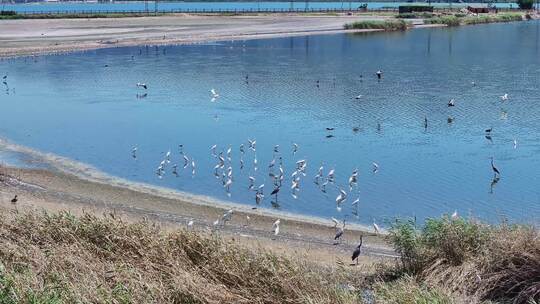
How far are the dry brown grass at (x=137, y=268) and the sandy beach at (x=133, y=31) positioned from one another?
173 ft

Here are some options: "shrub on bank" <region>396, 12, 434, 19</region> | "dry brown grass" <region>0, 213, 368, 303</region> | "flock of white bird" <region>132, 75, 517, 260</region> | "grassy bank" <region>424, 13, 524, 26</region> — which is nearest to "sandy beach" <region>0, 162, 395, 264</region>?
"flock of white bird" <region>132, 75, 517, 260</region>

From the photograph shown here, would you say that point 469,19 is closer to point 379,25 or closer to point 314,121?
point 379,25

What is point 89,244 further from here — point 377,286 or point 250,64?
point 250,64

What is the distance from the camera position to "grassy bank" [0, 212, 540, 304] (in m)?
9.50

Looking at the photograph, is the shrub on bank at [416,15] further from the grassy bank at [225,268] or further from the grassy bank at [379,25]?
the grassy bank at [225,268]

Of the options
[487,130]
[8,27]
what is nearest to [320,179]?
[487,130]

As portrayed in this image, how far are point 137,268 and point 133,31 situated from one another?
256 ft

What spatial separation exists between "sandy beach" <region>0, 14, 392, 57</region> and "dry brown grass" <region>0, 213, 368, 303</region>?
52661mm

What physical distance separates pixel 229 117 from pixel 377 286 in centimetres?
2155

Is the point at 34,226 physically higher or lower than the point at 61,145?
higher

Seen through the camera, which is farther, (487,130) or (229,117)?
(229,117)

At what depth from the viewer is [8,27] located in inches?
3482

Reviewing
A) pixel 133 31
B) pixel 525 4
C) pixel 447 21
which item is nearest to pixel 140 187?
pixel 133 31

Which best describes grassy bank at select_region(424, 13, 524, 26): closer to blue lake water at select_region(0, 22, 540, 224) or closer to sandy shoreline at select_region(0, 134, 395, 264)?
blue lake water at select_region(0, 22, 540, 224)
